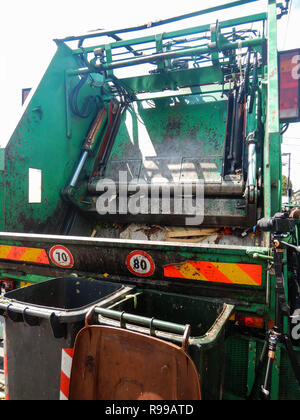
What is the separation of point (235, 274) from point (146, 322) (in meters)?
0.62

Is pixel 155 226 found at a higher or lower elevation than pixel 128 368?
higher

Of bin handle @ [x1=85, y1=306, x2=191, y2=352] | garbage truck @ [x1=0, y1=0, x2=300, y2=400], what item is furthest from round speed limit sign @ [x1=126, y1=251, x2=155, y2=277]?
bin handle @ [x1=85, y1=306, x2=191, y2=352]

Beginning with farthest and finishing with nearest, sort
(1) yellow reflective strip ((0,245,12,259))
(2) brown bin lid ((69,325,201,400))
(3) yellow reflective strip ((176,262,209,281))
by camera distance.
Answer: (1) yellow reflective strip ((0,245,12,259)) → (3) yellow reflective strip ((176,262,209,281)) → (2) brown bin lid ((69,325,201,400))

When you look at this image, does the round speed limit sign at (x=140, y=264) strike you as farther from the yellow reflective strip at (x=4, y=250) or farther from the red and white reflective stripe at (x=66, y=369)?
the yellow reflective strip at (x=4, y=250)

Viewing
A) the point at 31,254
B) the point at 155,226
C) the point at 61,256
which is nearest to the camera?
the point at 61,256

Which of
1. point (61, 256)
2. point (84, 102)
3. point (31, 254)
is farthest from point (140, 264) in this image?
point (84, 102)

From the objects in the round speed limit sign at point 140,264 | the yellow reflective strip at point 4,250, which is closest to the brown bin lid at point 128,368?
the round speed limit sign at point 140,264

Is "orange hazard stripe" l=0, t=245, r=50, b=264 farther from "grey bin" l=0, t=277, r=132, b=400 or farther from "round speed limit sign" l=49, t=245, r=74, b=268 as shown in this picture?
"grey bin" l=0, t=277, r=132, b=400

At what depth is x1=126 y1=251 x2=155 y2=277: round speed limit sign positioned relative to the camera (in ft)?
5.57

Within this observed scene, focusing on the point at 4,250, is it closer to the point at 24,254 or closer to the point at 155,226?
the point at 24,254

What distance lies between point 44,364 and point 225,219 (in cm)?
188

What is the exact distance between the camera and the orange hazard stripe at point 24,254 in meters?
2.02

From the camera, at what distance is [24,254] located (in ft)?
6.89

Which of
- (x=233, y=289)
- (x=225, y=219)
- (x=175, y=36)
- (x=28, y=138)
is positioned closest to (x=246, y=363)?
(x=233, y=289)
